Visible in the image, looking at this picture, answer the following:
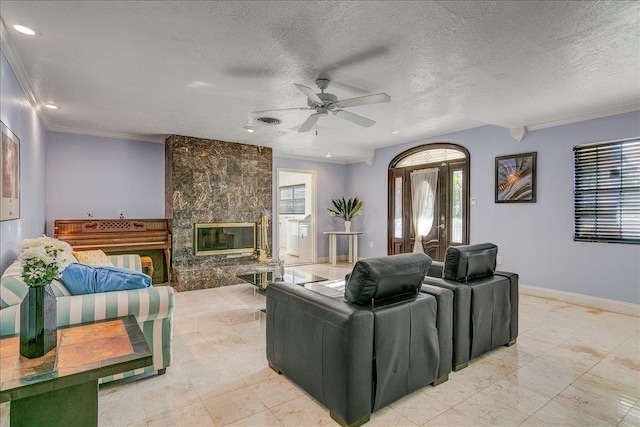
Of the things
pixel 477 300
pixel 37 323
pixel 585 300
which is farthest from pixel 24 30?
pixel 585 300

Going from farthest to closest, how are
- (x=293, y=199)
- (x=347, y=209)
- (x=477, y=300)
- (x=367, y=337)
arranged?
(x=293, y=199)
(x=347, y=209)
(x=477, y=300)
(x=367, y=337)

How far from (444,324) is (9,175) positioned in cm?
355

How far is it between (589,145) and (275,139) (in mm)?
4456

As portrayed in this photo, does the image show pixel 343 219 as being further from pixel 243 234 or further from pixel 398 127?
pixel 398 127

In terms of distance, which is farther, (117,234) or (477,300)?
(117,234)

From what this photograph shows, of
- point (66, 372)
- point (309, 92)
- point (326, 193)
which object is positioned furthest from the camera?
point (326, 193)

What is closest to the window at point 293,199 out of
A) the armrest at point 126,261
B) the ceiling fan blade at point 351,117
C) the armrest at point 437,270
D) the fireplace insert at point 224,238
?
the fireplace insert at point 224,238

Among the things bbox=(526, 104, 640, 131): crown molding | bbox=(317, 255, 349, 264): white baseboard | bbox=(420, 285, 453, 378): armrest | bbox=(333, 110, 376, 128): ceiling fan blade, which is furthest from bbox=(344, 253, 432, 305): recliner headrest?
bbox=(317, 255, 349, 264): white baseboard

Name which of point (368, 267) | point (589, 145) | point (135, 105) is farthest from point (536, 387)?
point (135, 105)

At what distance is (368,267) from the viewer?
1970 millimetres

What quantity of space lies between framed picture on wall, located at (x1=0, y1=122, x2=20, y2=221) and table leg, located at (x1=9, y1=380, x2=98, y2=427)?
1570mm

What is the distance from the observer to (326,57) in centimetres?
265

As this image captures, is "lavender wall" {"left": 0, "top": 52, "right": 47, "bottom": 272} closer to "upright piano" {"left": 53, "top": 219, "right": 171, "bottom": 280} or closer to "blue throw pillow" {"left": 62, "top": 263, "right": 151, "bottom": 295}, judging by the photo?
"upright piano" {"left": 53, "top": 219, "right": 171, "bottom": 280}

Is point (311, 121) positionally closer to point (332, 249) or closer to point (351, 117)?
point (351, 117)
